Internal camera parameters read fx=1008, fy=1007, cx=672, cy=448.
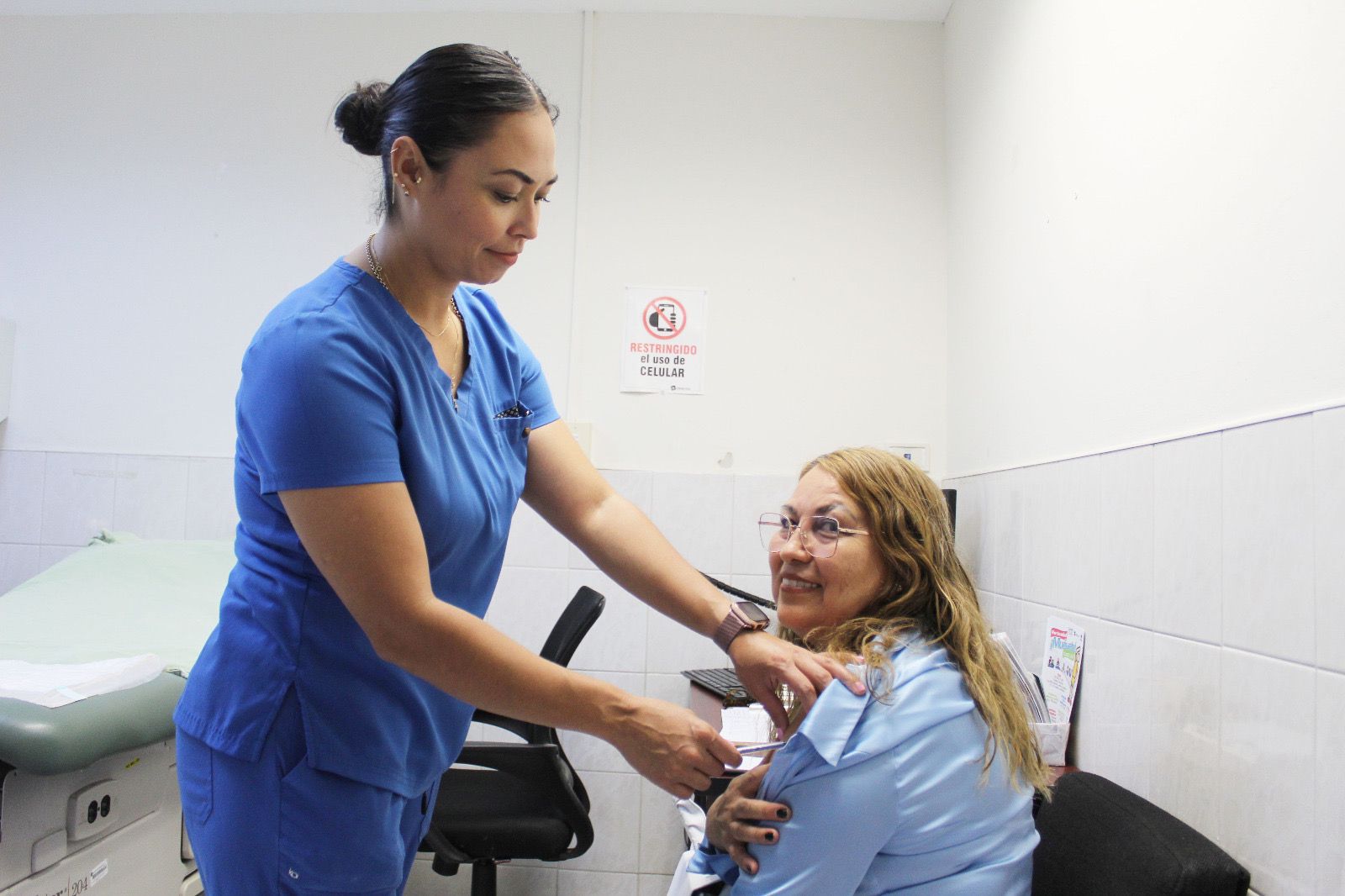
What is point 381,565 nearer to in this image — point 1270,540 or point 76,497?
point 1270,540

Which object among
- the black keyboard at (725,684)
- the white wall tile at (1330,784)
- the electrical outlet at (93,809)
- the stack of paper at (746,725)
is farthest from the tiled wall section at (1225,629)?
the electrical outlet at (93,809)

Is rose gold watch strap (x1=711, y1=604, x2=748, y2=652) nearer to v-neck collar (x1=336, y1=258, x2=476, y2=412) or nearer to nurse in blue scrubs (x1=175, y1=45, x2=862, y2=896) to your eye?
nurse in blue scrubs (x1=175, y1=45, x2=862, y2=896)

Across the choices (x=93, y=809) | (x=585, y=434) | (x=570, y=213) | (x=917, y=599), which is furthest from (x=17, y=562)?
(x=917, y=599)

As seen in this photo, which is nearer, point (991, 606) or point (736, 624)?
point (736, 624)

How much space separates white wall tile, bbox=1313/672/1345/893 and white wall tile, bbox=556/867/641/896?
2.37m

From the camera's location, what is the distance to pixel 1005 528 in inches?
101

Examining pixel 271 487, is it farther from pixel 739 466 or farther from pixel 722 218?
pixel 722 218

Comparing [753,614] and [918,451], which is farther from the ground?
[918,451]

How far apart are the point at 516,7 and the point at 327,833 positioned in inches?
119

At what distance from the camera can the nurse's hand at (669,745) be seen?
1.13 m

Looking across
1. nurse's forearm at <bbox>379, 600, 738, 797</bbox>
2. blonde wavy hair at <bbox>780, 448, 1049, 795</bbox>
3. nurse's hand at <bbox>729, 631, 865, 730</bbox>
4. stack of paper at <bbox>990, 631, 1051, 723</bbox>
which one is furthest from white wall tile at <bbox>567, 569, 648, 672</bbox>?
nurse's forearm at <bbox>379, 600, 738, 797</bbox>

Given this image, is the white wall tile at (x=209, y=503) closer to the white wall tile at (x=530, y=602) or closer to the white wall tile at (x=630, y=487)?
the white wall tile at (x=530, y=602)

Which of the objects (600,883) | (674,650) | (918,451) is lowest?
(600,883)

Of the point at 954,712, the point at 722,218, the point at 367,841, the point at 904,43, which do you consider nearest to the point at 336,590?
the point at 367,841
